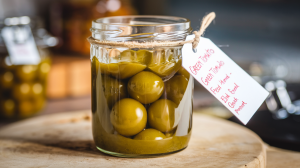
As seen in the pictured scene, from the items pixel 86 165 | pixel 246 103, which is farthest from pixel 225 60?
pixel 86 165

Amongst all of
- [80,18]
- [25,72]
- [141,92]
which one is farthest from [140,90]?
[80,18]

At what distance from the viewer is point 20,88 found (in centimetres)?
119

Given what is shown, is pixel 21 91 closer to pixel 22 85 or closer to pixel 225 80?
pixel 22 85

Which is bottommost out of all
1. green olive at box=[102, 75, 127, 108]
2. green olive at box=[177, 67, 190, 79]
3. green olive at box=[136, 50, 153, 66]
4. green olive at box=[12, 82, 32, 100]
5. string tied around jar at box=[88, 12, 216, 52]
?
green olive at box=[12, 82, 32, 100]

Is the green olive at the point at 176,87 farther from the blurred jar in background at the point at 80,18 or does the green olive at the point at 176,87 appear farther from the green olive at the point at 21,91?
the blurred jar in background at the point at 80,18

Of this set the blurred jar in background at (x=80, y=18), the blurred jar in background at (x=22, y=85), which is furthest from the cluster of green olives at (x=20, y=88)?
the blurred jar in background at (x=80, y=18)

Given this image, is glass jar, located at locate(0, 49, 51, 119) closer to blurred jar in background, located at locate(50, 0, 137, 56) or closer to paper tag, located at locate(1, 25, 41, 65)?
paper tag, located at locate(1, 25, 41, 65)

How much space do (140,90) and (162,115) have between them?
57 mm

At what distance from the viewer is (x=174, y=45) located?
0.53 m

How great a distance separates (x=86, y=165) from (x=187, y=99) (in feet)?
0.69

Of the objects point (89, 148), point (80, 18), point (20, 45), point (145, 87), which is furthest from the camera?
point (80, 18)

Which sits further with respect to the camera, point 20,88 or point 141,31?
point 20,88

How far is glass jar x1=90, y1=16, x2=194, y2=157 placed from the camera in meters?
0.52

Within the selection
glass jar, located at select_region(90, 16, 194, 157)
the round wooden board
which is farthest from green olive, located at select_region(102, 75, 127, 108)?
the round wooden board
